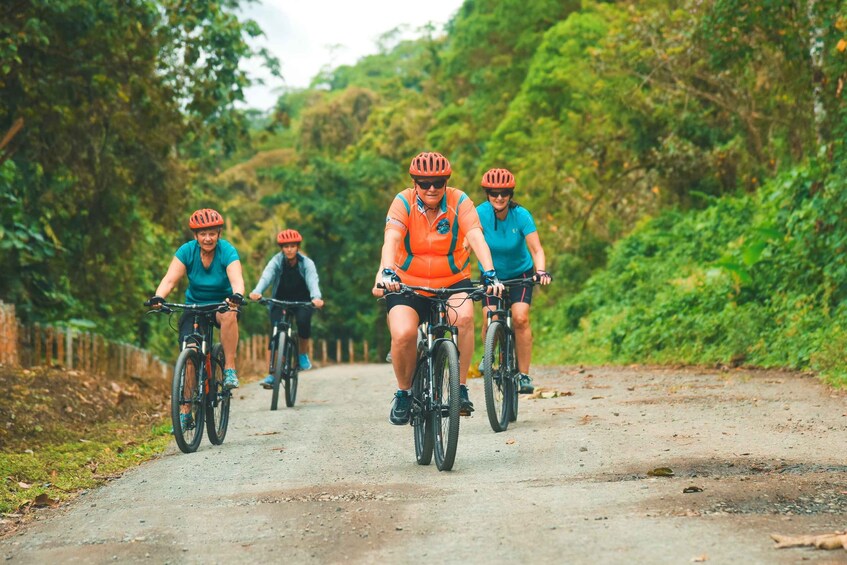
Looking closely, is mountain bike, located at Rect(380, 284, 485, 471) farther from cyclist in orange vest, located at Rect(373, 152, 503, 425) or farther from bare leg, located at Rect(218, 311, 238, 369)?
bare leg, located at Rect(218, 311, 238, 369)

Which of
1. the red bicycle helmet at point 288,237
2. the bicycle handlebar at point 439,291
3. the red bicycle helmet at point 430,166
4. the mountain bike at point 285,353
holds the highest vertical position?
the red bicycle helmet at point 288,237

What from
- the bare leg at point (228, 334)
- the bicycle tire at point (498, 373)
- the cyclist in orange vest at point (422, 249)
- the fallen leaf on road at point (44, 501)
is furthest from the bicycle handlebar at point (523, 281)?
the fallen leaf on road at point (44, 501)

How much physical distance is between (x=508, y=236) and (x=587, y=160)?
22250 millimetres

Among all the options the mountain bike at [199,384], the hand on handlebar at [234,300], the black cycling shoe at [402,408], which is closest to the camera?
the black cycling shoe at [402,408]

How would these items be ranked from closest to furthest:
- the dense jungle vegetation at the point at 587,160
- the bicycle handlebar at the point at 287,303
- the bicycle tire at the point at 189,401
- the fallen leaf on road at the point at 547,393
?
1. the bicycle tire at the point at 189,401
2. the fallen leaf on road at the point at 547,393
3. the bicycle handlebar at the point at 287,303
4. the dense jungle vegetation at the point at 587,160

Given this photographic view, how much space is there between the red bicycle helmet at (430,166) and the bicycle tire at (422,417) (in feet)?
4.43

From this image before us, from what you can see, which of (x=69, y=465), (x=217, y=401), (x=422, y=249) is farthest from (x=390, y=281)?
(x=69, y=465)

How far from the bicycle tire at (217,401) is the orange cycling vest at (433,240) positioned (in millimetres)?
2895

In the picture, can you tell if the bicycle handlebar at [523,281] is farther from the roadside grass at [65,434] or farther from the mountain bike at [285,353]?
the mountain bike at [285,353]

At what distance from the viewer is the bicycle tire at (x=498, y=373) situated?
1047 cm

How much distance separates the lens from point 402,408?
29.4 feet

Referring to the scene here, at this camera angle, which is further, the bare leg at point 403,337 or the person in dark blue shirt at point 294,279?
the person in dark blue shirt at point 294,279

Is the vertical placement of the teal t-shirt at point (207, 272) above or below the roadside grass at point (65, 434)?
above

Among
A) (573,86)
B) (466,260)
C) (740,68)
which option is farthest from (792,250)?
(573,86)
